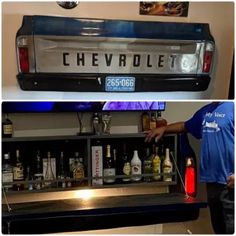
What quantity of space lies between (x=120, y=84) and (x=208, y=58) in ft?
1.32

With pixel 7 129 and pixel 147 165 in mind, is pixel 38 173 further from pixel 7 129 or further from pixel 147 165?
pixel 147 165

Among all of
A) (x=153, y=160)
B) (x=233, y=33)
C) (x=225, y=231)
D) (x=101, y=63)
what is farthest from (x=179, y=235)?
(x=233, y=33)

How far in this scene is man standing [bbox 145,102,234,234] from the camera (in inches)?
49.0

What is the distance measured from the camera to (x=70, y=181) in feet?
4.12

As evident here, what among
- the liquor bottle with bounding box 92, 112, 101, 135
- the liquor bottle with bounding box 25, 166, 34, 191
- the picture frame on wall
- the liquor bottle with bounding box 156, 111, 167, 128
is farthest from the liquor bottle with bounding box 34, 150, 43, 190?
the picture frame on wall

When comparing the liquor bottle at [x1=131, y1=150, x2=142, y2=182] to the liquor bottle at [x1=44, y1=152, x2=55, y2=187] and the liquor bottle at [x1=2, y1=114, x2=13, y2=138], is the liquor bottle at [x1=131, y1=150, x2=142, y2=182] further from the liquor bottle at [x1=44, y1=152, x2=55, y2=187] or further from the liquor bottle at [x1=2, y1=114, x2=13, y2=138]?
the liquor bottle at [x1=2, y1=114, x2=13, y2=138]

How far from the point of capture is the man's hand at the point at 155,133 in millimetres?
1308

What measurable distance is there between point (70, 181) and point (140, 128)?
29cm

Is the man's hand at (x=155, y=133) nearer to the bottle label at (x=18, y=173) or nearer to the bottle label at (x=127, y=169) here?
the bottle label at (x=127, y=169)

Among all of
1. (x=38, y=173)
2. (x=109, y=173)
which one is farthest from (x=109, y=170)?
(x=38, y=173)

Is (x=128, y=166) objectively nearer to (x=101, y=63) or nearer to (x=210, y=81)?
(x=101, y=63)

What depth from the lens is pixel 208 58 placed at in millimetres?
1657

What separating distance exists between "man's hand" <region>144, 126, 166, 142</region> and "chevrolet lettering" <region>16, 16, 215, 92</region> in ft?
0.97

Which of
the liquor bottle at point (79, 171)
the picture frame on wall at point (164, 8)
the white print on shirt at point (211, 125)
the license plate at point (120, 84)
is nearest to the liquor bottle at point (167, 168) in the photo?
the white print on shirt at point (211, 125)
